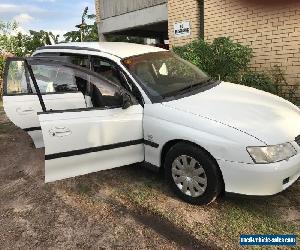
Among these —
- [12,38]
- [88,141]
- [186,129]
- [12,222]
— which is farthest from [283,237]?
[12,38]

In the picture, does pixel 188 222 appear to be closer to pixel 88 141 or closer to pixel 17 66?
pixel 88 141

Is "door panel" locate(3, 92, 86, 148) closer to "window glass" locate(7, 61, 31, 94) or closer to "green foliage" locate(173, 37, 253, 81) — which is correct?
"window glass" locate(7, 61, 31, 94)

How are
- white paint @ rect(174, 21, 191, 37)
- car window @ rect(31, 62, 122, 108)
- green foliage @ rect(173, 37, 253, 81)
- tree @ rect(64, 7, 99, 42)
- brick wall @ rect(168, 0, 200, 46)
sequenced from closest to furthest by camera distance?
car window @ rect(31, 62, 122, 108), green foliage @ rect(173, 37, 253, 81), brick wall @ rect(168, 0, 200, 46), white paint @ rect(174, 21, 191, 37), tree @ rect(64, 7, 99, 42)

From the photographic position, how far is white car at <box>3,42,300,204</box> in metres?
3.42

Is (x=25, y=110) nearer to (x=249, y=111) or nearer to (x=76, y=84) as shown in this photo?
(x=76, y=84)

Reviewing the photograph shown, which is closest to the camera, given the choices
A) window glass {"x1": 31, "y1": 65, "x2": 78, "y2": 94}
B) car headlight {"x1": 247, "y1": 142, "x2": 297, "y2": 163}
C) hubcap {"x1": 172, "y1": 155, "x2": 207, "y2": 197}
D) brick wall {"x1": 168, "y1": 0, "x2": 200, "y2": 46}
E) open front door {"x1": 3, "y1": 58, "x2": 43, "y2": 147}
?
car headlight {"x1": 247, "y1": 142, "x2": 297, "y2": 163}

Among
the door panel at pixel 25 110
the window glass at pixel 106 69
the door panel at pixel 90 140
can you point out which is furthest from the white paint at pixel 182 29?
the door panel at pixel 90 140

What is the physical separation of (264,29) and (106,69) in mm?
5085

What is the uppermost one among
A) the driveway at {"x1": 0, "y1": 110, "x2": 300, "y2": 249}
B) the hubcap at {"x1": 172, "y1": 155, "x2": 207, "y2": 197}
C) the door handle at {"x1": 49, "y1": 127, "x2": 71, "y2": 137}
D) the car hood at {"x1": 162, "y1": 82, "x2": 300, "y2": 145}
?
the car hood at {"x1": 162, "y1": 82, "x2": 300, "y2": 145}

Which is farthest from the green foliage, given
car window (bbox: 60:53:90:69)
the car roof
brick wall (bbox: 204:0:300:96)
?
car window (bbox: 60:53:90:69)

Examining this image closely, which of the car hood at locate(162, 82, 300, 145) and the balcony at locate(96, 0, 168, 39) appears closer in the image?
the car hood at locate(162, 82, 300, 145)

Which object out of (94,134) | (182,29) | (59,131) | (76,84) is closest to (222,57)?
(182,29)

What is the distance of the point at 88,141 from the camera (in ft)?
13.1

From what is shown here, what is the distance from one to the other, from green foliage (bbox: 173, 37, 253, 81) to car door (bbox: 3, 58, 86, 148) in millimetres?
3894
